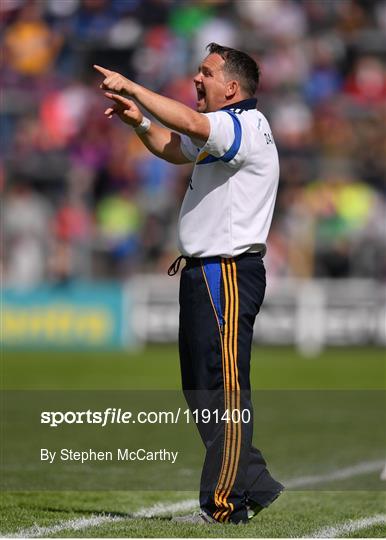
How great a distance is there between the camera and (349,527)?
5.66m

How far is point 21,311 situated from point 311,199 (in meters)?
5.07

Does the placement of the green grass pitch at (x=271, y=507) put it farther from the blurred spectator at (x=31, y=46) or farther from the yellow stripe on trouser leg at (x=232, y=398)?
the blurred spectator at (x=31, y=46)

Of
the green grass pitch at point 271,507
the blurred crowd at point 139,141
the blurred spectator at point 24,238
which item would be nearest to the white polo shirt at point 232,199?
the green grass pitch at point 271,507

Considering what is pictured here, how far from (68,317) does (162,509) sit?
11952 mm

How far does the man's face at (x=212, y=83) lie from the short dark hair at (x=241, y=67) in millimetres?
32

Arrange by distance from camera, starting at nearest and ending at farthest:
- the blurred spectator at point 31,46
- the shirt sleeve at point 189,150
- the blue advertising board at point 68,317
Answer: the shirt sleeve at point 189,150 < the blue advertising board at point 68,317 < the blurred spectator at point 31,46

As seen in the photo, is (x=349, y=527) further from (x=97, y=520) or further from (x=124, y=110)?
(x=124, y=110)

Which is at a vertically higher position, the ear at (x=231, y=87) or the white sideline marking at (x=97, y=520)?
the ear at (x=231, y=87)

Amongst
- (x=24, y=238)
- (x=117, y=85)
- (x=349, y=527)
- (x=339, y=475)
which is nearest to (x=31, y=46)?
(x=24, y=238)

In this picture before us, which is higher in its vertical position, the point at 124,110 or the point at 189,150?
the point at 124,110

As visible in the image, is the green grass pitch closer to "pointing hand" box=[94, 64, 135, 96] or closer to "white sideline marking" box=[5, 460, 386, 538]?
"white sideline marking" box=[5, 460, 386, 538]

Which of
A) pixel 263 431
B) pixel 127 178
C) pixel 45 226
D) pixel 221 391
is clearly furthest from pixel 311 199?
pixel 221 391

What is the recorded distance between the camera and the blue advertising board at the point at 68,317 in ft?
58.6

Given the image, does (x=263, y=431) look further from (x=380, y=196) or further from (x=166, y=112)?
(x=380, y=196)
